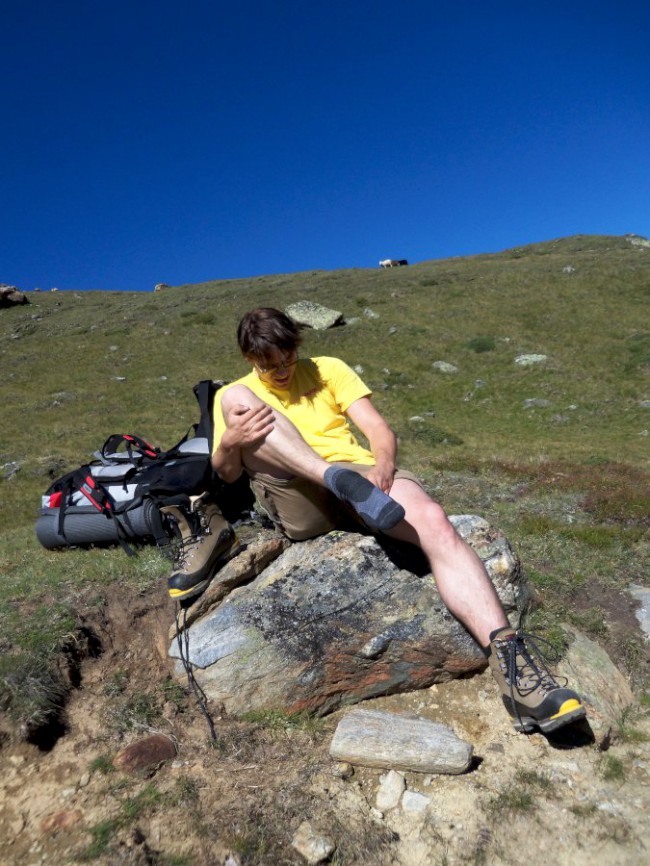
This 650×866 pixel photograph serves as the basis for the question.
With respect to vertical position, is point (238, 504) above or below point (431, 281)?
below

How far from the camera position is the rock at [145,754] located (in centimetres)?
367

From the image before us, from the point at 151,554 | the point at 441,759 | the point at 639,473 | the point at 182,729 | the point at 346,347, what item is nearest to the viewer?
the point at 441,759

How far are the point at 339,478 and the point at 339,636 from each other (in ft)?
4.67

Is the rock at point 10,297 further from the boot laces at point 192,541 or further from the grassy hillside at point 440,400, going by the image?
the boot laces at point 192,541

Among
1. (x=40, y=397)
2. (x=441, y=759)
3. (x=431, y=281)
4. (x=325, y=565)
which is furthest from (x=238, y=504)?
(x=431, y=281)

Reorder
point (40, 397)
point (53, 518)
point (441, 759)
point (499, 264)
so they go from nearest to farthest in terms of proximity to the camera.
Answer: point (441, 759)
point (53, 518)
point (40, 397)
point (499, 264)

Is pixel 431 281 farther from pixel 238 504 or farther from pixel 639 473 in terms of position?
pixel 238 504

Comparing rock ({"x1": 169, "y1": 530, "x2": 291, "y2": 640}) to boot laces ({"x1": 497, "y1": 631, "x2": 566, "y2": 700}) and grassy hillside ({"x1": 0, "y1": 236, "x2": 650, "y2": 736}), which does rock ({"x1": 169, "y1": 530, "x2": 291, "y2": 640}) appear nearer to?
grassy hillside ({"x1": 0, "y1": 236, "x2": 650, "y2": 736})

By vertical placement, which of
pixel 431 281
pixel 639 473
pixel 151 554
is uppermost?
Result: pixel 431 281

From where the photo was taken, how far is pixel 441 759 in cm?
352

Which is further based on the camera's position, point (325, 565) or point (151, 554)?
point (151, 554)

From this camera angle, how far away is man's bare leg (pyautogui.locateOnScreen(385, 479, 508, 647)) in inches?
149

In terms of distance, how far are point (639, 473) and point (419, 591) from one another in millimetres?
8767

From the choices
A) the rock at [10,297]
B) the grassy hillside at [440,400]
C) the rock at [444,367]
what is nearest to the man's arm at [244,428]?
the grassy hillside at [440,400]
